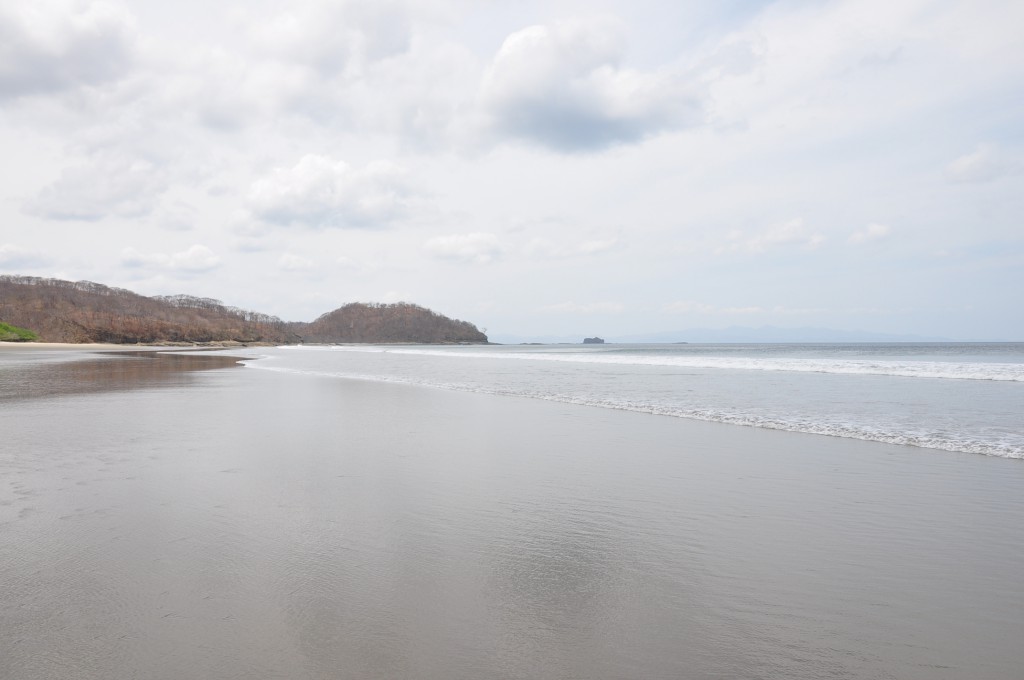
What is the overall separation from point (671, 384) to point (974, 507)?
52.2ft

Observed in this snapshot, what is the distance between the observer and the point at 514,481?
22.9 feet

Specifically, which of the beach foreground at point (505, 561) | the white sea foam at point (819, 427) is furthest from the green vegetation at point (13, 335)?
the beach foreground at point (505, 561)

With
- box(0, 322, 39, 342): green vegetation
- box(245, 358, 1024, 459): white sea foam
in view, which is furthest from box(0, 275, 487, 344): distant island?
box(245, 358, 1024, 459): white sea foam

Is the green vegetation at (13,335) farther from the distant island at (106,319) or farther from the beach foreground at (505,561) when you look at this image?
the beach foreground at (505,561)

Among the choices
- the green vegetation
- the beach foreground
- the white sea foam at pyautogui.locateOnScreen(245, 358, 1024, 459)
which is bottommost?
the beach foreground

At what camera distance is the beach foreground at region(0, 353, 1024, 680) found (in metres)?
2.97

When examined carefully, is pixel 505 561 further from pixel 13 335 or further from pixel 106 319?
pixel 106 319

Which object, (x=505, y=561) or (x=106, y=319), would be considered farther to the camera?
(x=106, y=319)

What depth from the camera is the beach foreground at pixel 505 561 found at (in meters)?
2.97

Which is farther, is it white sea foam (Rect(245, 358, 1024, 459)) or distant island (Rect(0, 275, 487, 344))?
distant island (Rect(0, 275, 487, 344))

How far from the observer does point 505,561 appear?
170 inches

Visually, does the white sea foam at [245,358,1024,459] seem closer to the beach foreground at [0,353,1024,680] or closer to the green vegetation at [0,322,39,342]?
the beach foreground at [0,353,1024,680]

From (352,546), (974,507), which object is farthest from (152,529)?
Answer: (974,507)

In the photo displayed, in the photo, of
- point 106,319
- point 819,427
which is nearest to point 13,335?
point 106,319
